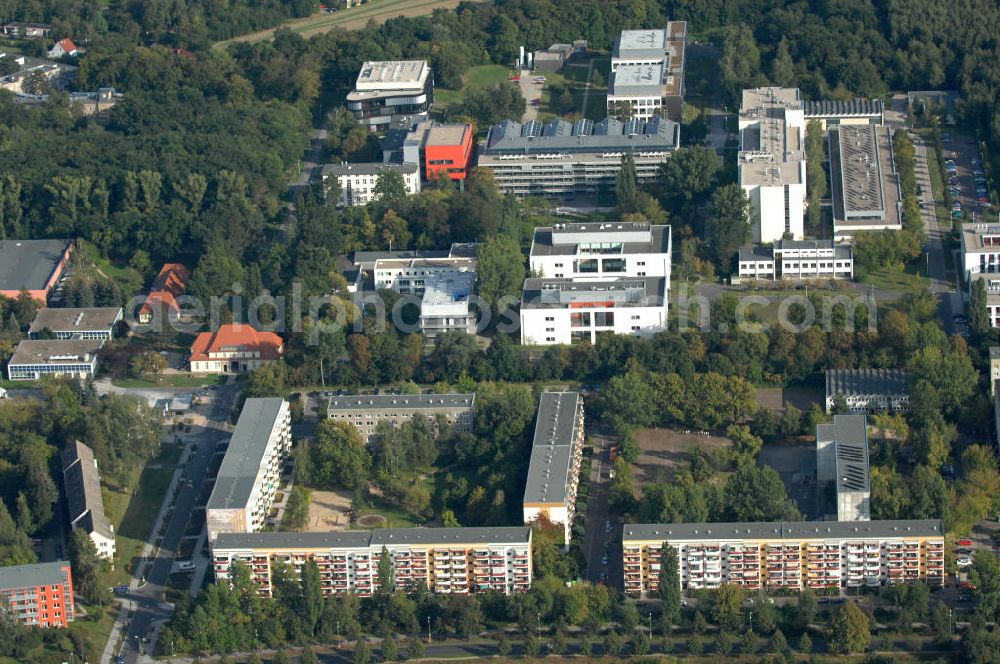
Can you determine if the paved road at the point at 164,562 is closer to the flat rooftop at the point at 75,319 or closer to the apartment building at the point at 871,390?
the flat rooftop at the point at 75,319

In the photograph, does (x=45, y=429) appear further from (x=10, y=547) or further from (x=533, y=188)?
(x=533, y=188)

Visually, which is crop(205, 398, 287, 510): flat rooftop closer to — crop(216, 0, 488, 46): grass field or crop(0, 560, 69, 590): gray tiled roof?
crop(0, 560, 69, 590): gray tiled roof

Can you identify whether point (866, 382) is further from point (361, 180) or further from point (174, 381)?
point (361, 180)

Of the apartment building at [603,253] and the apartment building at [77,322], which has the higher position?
the apartment building at [603,253]

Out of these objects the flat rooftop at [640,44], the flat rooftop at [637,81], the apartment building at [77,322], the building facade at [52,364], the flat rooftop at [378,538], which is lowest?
the building facade at [52,364]

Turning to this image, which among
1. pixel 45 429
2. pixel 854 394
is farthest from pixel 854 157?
pixel 45 429

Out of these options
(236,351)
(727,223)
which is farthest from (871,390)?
(236,351)

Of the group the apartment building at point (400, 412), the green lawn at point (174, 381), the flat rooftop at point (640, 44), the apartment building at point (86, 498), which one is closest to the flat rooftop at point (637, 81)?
the flat rooftop at point (640, 44)

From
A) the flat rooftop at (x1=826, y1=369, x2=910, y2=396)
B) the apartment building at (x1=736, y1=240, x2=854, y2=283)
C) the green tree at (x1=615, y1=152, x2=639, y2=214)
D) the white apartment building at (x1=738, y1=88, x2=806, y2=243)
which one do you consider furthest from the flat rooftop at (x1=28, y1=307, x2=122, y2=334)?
the flat rooftop at (x1=826, y1=369, x2=910, y2=396)
